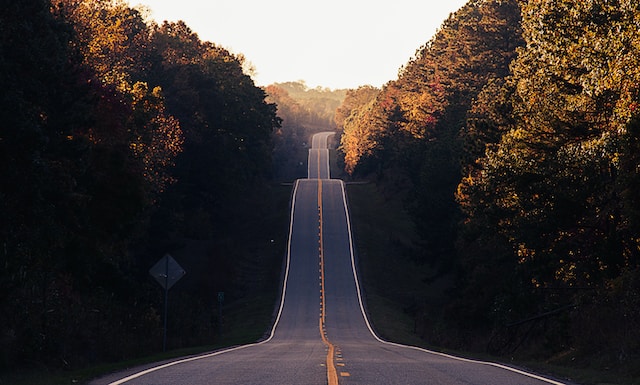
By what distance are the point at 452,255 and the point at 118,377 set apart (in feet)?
150

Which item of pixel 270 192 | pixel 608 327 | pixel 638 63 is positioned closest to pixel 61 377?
pixel 608 327

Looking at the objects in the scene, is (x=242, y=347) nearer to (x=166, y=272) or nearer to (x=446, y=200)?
(x=166, y=272)

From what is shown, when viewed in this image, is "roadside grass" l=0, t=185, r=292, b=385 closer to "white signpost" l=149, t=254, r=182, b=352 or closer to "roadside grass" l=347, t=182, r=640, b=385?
"white signpost" l=149, t=254, r=182, b=352

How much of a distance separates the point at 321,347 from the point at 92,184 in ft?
40.8

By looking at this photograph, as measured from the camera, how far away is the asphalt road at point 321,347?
55.0 feet

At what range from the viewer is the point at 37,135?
2705 cm

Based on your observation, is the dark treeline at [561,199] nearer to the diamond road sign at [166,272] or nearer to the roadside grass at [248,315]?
the roadside grass at [248,315]

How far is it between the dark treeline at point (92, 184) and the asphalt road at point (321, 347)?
11.9ft

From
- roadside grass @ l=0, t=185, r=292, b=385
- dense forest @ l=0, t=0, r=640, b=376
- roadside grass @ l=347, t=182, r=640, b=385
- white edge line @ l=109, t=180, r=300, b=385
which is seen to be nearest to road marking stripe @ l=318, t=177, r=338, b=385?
white edge line @ l=109, t=180, r=300, b=385

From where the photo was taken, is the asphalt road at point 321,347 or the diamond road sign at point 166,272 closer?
the asphalt road at point 321,347

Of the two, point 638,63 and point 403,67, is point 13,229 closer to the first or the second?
point 638,63

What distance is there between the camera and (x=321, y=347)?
105 ft

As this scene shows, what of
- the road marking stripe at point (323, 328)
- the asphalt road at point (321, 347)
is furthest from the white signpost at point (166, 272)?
the road marking stripe at point (323, 328)

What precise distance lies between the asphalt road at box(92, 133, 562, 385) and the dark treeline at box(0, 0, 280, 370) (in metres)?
3.64
